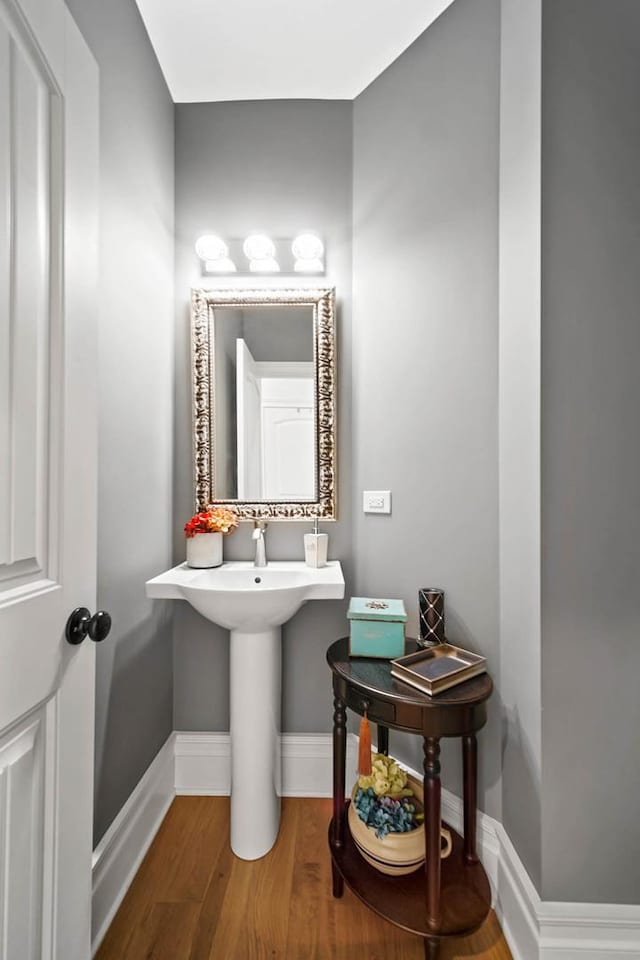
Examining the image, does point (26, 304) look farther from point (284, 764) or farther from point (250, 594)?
point (284, 764)

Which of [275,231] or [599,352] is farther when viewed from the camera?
[275,231]

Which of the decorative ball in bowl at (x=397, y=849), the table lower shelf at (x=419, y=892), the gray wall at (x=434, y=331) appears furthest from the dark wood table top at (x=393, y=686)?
the table lower shelf at (x=419, y=892)

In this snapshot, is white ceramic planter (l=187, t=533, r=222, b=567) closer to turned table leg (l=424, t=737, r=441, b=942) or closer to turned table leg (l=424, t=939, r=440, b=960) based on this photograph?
turned table leg (l=424, t=737, r=441, b=942)

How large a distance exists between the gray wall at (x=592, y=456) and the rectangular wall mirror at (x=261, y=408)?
86cm

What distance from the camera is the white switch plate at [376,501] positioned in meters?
1.60

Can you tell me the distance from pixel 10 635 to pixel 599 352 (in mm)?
1329

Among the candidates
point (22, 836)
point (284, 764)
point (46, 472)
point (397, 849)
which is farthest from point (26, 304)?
point (284, 764)

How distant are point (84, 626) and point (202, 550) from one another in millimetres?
798

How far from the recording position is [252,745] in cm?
143

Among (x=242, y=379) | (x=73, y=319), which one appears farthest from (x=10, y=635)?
(x=242, y=379)

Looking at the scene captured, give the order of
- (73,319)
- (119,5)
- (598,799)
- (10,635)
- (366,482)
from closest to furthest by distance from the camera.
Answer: (10,635)
(73,319)
(598,799)
(119,5)
(366,482)

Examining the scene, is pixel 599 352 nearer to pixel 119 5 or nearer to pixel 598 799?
pixel 598 799

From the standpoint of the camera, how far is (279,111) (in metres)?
1.75

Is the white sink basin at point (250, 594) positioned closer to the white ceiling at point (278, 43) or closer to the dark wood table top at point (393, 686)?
the dark wood table top at point (393, 686)
